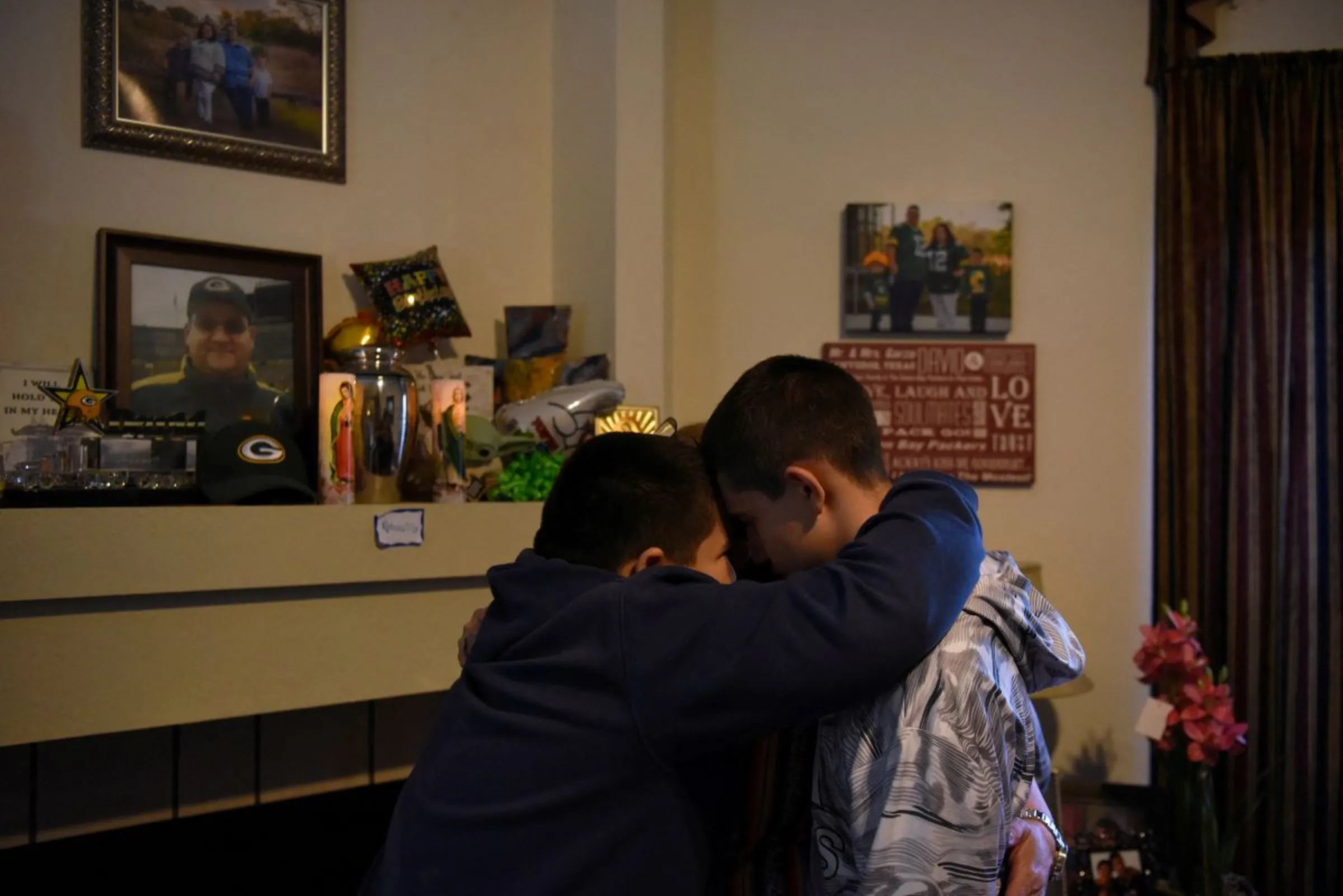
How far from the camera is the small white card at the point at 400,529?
5.53 feet

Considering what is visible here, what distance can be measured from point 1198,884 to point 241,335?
2.35 metres

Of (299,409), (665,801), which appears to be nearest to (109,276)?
(299,409)

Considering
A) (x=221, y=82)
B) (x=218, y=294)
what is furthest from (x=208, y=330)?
(x=221, y=82)

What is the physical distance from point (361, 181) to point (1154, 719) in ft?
7.13

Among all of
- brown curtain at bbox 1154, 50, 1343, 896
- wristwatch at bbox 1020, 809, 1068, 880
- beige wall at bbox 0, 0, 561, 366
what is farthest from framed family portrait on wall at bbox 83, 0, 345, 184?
brown curtain at bbox 1154, 50, 1343, 896

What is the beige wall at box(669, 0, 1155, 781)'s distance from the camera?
2484 mm

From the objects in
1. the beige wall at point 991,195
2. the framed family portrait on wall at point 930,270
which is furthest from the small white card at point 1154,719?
the framed family portrait on wall at point 930,270

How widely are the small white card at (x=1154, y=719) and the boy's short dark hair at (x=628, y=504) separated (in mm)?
1576

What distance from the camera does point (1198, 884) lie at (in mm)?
2047

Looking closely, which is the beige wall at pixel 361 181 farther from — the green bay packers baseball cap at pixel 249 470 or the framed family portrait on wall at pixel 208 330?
the green bay packers baseball cap at pixel 249 470

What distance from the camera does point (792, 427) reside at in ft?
3.16

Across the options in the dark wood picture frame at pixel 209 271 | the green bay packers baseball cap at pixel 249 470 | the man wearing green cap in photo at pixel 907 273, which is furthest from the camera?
the man wearing green cap in photo at pixel 907 273

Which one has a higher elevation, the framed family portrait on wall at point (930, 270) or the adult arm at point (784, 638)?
the framed family portrait on wall at point (930, 270)

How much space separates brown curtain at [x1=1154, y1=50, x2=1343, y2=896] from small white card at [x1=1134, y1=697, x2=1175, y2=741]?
15.2 inches
